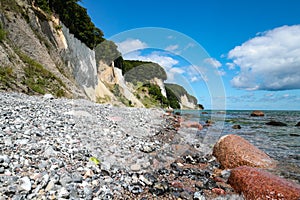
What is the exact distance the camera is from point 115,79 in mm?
35969

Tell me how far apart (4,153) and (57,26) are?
20.1 meters

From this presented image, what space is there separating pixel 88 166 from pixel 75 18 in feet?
81.7

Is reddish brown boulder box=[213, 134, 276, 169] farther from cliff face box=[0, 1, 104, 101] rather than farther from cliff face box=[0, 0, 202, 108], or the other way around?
cliff face box=[0, 1, 104, 101]

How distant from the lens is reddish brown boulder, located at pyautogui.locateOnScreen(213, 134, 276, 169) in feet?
17.9

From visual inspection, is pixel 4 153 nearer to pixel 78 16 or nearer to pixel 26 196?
pixel 26 196

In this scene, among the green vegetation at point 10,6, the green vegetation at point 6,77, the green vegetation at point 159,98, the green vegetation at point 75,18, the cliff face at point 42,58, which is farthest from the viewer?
the green vegetation at point 159,98

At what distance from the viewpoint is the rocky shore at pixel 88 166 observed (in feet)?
8.98

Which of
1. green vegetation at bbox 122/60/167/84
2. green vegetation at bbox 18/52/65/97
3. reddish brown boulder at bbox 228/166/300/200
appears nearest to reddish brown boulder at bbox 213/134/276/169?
reddish brown boulder at bbox 228/166/300/200

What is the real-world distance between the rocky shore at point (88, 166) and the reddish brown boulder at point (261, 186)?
0.27ft

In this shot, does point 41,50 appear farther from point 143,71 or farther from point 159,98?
point 159,98

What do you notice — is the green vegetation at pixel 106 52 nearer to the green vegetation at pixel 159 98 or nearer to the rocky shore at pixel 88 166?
the green vegetation at pixel 159 98

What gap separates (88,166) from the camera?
3506 millimetres

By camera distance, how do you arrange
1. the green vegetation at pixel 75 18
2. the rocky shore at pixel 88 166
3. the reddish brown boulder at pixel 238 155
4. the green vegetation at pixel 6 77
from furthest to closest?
the green vegetation at pixel 75 18 → the green vegetation at pixel 6 77 → the reddish brown boulder at pixel 238 155 → the rocky shore at pixel 88 166

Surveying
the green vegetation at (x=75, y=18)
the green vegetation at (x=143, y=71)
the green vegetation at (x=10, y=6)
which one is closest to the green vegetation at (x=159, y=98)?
the green vegetation at (x=143, y=71)
